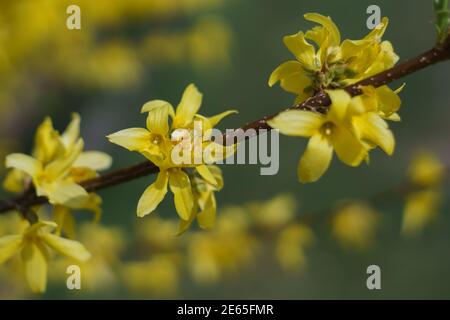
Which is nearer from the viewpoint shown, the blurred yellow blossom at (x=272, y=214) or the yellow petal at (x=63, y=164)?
the yellow petal at (x=63, y=164)

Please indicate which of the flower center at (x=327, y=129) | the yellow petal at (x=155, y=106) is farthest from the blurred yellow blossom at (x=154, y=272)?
the flower center at (x=327, y=129)

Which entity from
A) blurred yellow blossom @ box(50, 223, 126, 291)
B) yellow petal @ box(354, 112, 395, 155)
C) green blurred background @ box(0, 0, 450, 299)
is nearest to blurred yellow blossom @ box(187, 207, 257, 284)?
blurred yellow blossom @ box(50, 223, 126, 291)

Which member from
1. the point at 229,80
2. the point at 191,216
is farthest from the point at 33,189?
the point at 229,80

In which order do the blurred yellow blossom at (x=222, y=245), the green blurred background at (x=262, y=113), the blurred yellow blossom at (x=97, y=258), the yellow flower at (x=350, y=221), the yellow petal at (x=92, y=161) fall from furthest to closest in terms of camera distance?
the green blurred background at (x=262, y=113) → the yellow flower at (x=350, y=221) → the blurred yellow blossom at (x=222, y=245) → the blurred yellow blossom at (x=97, y=258) → the yellow petal at (x=92, y=161)

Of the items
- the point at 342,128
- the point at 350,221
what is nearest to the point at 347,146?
the point at 342,128

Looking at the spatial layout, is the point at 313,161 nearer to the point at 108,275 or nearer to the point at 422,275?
the point at 108,275

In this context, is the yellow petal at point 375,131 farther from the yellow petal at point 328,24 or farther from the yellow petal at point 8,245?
the yellow petal at point 8,245
